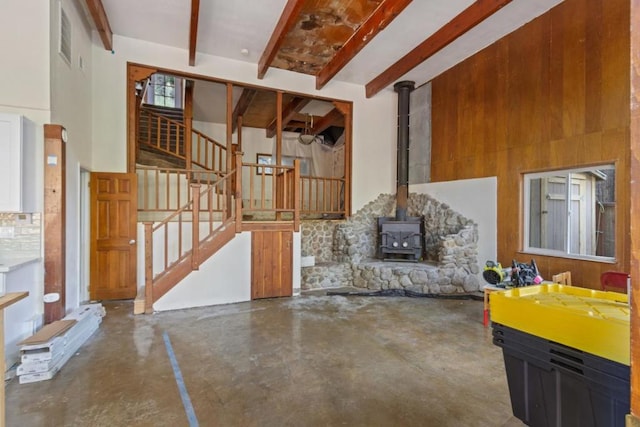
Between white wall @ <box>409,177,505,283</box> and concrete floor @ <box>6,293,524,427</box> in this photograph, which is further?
white wall @ <box>409,177,505,283</box>

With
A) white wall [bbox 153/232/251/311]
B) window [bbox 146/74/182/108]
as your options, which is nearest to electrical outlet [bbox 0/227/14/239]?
white wall [bbox 153/232/251/311]

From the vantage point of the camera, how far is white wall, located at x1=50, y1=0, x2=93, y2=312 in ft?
12.1

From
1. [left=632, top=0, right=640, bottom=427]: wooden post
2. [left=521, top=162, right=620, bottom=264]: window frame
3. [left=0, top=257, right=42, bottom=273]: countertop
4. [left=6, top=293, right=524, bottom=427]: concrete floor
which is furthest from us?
[left=521, top=162, right=620, bottom=264]: window frame

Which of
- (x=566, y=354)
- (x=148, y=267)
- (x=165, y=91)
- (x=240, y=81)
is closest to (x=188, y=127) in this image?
(x=240, y=81)

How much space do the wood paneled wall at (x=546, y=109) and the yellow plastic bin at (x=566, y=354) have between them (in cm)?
360

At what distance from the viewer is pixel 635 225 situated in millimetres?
771

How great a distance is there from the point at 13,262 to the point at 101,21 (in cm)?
362

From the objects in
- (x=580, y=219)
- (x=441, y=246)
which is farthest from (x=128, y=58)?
(x=580, y=219)

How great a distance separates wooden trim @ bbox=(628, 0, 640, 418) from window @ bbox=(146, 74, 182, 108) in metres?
10.7

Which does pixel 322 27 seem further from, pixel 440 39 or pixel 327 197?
pixel 327 197

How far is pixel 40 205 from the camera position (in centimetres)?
344

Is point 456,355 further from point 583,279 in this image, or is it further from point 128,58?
point 128,58

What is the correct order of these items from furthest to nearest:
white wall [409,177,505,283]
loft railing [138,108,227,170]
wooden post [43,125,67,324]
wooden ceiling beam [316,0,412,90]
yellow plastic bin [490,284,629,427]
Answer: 1. loft railing [138,108,227,170]
2. white wall [409,177,505,283]
3. wooden ceiling beam [316,0,412,90]
4. wooden post [43,125,67,324]
5. yellow plastic bin [490,284,629,427]

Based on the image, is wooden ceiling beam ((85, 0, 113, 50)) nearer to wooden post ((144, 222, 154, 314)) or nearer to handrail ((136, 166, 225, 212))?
handrail ((136, 166, 225, 212))
